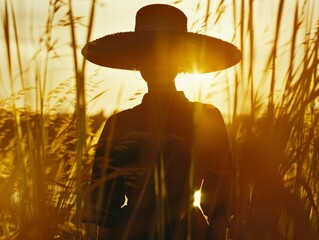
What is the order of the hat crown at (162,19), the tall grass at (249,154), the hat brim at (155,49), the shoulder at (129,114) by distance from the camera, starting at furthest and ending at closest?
the hat crown at (162,19), the hat brim at (155,49), the shoulder at (129,114), the tall grass at (249,154)

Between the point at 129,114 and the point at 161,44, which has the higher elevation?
the point at 161,44

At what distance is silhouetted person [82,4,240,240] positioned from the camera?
148cm

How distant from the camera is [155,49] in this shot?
2404 millimetres

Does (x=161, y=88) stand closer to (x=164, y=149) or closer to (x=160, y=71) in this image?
(x=160, y=71)

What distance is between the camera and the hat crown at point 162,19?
231 centimetres

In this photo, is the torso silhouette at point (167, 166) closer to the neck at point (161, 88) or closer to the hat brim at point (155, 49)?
the neck at point (161, 88)

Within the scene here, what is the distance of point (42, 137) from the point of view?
1.41 meters

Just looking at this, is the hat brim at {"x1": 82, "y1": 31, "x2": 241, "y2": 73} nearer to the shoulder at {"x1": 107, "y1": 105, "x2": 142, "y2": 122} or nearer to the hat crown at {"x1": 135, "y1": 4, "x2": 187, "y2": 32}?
the hat crown at {"x1": 135, "y1": 4, "x2": 187, "y2": 32}

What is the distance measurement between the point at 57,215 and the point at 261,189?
0.52m

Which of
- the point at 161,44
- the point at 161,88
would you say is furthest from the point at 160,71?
the point at 161,44

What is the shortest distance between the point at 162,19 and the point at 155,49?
145mm

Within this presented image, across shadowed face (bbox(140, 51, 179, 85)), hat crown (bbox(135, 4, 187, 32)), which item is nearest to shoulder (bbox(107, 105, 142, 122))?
shadowed face (bbox(140, 51, 179, 85))

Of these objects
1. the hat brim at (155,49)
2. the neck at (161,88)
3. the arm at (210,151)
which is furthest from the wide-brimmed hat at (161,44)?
the arm at (210,151)

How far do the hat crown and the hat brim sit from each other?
→ 0.06m
